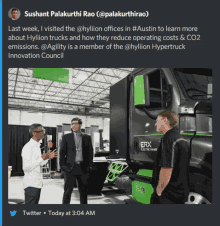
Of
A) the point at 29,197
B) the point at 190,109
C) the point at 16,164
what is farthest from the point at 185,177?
the point at 16,164

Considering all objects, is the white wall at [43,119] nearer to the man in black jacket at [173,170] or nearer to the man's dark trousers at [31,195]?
the man's dark trousers at [31,195]

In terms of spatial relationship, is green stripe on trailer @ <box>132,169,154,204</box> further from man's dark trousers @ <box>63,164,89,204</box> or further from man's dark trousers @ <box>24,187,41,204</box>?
man's dark trousers @ <box>24,187,41,204</box>

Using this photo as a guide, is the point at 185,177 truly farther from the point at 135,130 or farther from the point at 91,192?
the point at 91,192

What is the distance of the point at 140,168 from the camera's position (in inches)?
127

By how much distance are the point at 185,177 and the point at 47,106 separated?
2199cm

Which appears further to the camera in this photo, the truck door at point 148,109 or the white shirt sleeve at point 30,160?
the truck door at point 148,109

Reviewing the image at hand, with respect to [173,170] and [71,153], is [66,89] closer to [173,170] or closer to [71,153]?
[71,153]

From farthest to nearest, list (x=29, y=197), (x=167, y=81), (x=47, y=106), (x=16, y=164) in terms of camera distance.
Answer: (x=47, y=106)
(x=16, y=164)
(x=167, y=81)
(x=29, y=197)

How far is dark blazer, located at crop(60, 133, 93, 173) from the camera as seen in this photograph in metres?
3.36

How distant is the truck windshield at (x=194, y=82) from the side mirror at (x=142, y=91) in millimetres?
414

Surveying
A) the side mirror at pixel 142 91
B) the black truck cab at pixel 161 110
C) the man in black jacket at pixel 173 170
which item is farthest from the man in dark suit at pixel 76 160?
the man in black jacket at pixel 173 170

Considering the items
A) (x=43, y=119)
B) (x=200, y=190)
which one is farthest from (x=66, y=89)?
(x=200, y=190)
